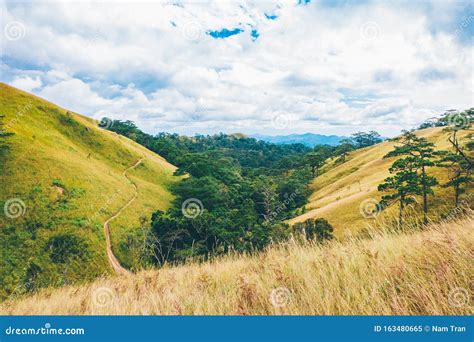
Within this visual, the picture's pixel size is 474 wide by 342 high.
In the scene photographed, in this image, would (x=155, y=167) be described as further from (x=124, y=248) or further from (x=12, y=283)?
(x=12, y=283)

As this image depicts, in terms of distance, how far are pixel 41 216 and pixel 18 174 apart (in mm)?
11978

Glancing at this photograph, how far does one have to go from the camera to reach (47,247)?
4038 centimetres

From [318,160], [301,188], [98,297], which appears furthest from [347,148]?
[98,297]

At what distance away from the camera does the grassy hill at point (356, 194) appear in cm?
4556

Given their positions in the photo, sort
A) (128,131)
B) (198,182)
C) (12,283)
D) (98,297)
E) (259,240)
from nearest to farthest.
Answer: (98,297)
(12,283)
(259,240)
(198,182)
(128,131)

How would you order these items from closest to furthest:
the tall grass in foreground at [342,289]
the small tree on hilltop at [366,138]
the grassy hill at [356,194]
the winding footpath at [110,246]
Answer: the tall grass in foreground at [342,289]
the winding footpath at [110,246]
the grassy hill at [356,194]
the small tree on hilltop at [366,138]

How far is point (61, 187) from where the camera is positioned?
2064 inches
